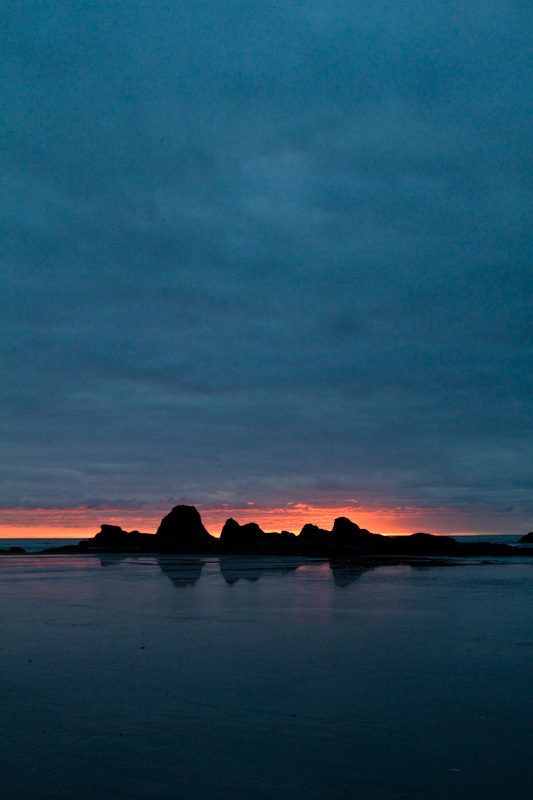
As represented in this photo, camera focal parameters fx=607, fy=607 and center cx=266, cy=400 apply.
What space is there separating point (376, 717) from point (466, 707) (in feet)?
6.05

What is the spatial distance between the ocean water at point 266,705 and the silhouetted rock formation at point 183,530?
296 ft

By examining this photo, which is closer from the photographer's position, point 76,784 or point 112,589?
point 76,784

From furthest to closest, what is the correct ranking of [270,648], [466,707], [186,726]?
[270,648] → [466,707] → [186,726]

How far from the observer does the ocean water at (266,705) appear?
25.7 feet

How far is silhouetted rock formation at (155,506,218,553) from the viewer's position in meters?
111

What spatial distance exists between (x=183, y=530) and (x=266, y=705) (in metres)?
110

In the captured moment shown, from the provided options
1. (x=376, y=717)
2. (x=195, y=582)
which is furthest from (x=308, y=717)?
(x=195, y=582)

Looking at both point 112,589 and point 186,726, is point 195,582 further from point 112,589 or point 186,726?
point 186,726

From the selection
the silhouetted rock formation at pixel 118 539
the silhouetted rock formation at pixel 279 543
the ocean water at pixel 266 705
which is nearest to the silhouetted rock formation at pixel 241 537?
the silhouetted rock formation at pixel 279 543

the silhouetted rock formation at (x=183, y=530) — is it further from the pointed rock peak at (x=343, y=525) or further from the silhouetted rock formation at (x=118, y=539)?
the pointed rock peak at (x=343, y=525)

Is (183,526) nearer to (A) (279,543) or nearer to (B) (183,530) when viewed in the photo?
(B) (183,530)

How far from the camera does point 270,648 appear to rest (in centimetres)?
1582

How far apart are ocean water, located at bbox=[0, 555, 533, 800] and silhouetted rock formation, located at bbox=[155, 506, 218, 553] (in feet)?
296

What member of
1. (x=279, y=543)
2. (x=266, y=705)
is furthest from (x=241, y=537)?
(x=266, y=705)
